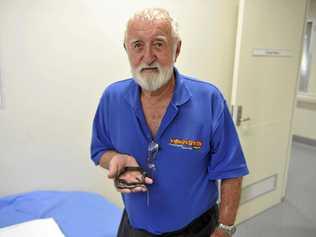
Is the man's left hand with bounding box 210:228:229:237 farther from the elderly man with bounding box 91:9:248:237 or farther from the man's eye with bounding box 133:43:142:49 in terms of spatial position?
the man's eye with bounding box 133:43:142:49

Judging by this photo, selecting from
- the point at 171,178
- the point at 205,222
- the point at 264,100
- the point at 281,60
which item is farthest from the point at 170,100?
the point at 281,60

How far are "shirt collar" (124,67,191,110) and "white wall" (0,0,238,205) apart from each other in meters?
0.73

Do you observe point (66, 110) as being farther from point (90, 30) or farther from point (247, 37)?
point (247, 37)

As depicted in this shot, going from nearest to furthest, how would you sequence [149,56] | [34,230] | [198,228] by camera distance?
[149,56]
[198,228]
[34,230]

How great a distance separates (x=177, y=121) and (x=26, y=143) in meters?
1.07

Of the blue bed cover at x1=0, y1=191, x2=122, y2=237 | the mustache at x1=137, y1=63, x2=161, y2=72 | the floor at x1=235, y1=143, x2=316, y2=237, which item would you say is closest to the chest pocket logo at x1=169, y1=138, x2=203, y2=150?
the mustache at x1=137, y1=63, x2=161, y2=72

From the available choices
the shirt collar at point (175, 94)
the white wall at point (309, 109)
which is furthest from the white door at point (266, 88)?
the white wall at point (309, 109)

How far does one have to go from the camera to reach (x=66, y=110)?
1.73 m

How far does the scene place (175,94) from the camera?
1.03 meters

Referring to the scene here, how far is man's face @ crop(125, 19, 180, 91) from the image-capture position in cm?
95

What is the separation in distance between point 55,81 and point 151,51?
91 centimetres

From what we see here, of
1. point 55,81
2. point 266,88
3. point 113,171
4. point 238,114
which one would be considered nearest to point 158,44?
point 113,171

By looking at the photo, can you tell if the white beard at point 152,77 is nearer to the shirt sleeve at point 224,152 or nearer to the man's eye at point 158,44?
the man's eye at point 158,44

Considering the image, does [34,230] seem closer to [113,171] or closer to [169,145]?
[113,171]
